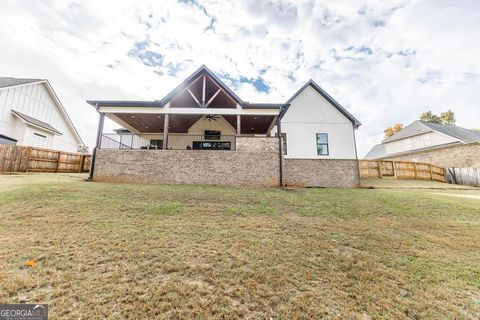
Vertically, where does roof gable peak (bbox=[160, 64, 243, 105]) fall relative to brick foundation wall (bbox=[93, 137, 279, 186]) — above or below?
above

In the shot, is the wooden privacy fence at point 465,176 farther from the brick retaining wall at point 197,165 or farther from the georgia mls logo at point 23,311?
the georgia mls logo at point 23,311

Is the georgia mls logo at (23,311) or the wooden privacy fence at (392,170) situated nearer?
the georgia mls logo at (23,311)

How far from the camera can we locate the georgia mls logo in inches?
89.4

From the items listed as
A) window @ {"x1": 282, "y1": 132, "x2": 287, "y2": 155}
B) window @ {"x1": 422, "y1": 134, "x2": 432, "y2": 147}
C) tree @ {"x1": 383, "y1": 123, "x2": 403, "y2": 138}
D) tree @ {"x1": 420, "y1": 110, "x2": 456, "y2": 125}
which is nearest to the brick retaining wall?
window @ {"x1": 282, "y1": 132, "x2": 287, "y2": 155}

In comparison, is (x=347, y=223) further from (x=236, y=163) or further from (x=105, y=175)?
(x=105, y=175)

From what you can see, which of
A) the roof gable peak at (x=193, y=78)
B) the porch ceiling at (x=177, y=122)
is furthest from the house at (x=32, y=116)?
the roof gable peak at (x=193, y=78)

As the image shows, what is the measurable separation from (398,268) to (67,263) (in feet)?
18.1

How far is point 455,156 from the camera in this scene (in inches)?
803

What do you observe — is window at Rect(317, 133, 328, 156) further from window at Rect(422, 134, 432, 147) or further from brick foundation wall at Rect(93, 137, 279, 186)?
window at Rect(422, 134, 432, 147)

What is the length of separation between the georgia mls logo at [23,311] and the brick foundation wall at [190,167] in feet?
28.5

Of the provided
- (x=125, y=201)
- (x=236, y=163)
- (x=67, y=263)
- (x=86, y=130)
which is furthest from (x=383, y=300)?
(x=86, y=130)

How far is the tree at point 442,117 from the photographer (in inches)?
1286

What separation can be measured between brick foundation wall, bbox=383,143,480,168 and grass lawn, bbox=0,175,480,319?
762 inches

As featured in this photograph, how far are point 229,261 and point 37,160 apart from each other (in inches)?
679
